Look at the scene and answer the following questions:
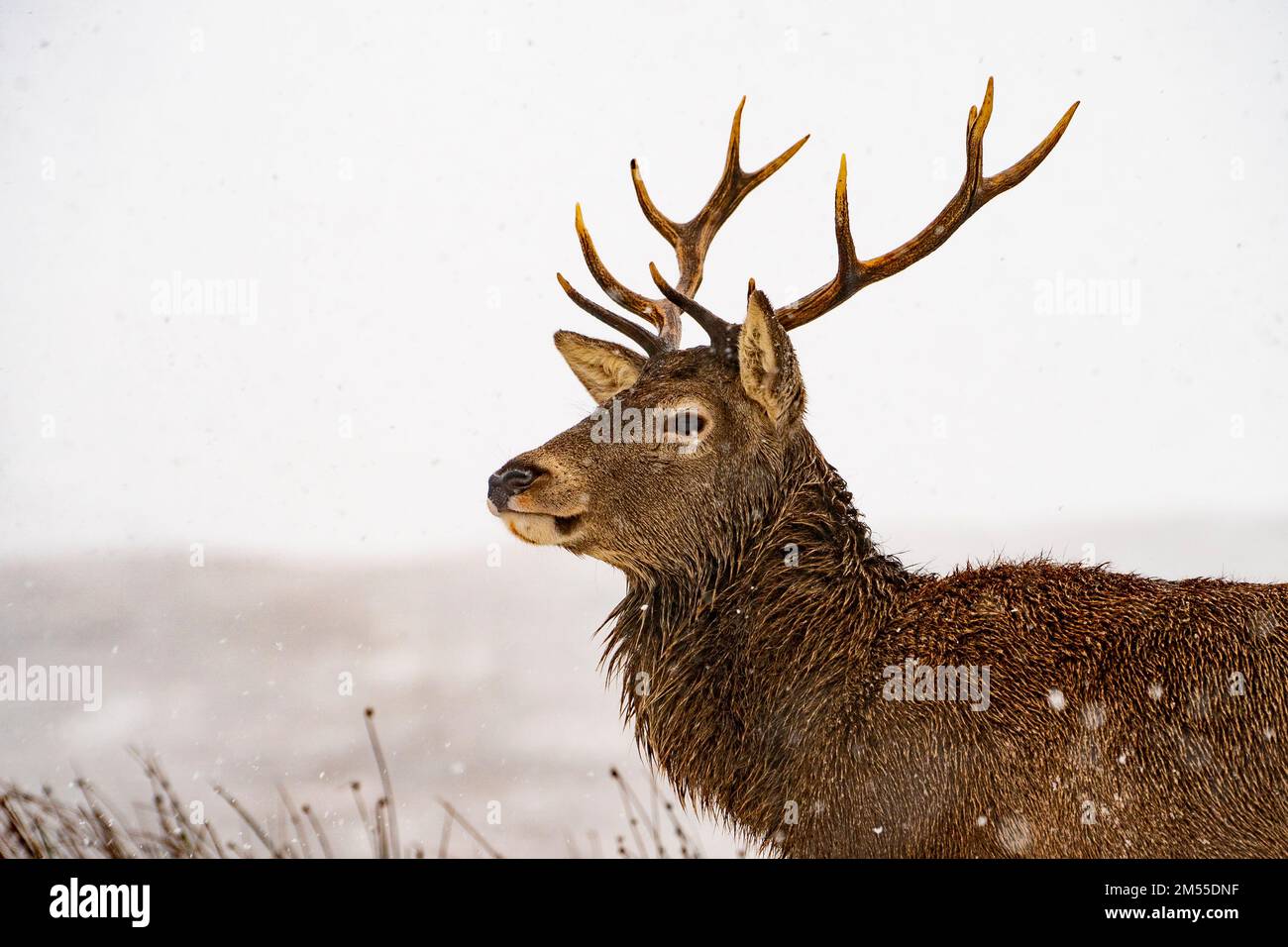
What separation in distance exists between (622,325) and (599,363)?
25cm

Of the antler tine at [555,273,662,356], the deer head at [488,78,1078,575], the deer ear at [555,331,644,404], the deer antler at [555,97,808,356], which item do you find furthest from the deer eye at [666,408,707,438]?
the deer antler at [555,97,808,356]

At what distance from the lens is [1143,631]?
3791 mm

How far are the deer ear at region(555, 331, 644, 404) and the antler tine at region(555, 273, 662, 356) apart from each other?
10 cm

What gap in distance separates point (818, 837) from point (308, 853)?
1811 mm

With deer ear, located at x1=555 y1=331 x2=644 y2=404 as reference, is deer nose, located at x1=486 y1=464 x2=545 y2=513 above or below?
below

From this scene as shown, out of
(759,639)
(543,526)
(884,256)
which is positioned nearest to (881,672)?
(759,639)

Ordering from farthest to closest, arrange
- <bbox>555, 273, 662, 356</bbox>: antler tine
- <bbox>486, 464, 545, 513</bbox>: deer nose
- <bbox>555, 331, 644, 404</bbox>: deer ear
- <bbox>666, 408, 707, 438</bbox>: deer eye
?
<bbox>555, 331, 644, 404</bbox>: deer ear → <bbox>555, 273, 662, 356</bbox>: antler tine → <bbox>666, 408, 707, 438</bbox>: deer eye → <bbox>486, 464, 545, 513</bbox>: deer nose

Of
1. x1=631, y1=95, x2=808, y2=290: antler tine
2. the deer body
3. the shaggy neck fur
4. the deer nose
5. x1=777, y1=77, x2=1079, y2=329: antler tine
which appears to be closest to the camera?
the deer body

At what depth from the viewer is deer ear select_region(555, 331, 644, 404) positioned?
193 inches

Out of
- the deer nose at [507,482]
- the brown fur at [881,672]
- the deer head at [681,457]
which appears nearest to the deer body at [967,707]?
the brown fur at [881,672]

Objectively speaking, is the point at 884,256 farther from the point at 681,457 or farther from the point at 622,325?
the point at 681,457

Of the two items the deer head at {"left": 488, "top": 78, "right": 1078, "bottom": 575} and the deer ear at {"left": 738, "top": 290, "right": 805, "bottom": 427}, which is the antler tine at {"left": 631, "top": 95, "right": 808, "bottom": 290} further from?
the deer ear at {"left": 738, "top": 290, "right": 805, "bottom": 427}
